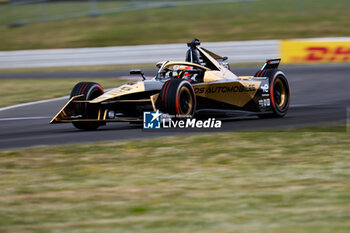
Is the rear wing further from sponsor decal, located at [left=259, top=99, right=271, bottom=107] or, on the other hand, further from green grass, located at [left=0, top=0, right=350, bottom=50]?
green grass, located at [left=0, top=0, right=350, bottom=50]

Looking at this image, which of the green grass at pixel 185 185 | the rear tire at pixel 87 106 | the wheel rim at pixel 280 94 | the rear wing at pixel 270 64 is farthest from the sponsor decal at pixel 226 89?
the rear tire at pixel 87 106

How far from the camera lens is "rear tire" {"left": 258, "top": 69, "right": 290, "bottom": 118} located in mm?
11300

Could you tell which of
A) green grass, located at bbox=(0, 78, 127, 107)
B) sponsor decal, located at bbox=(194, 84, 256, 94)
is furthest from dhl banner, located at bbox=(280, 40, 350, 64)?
sponsor decal, located at bbox=(194, 84, 256, 94)

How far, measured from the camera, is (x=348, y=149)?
8.48 meters

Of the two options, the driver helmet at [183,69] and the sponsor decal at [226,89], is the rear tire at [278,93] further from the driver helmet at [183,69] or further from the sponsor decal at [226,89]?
the driver helmet at [183,69]

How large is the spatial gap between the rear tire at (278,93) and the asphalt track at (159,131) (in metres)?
0.19

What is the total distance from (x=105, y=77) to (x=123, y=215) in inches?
641

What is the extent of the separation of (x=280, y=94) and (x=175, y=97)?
2.88 m

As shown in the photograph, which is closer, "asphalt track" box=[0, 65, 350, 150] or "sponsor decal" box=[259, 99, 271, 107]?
"asphalt track" box=[0, 65, 350, 150]

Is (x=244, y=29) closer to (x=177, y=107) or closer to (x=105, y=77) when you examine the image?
(x=105, y=77)

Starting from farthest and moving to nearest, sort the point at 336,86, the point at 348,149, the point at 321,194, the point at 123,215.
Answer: the point at 336,86 → the point at 348,149 → the point at 321,194 → the point at 123,215

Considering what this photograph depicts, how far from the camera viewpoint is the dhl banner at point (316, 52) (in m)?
23.6

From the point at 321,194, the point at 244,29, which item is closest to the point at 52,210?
the point at 321,194

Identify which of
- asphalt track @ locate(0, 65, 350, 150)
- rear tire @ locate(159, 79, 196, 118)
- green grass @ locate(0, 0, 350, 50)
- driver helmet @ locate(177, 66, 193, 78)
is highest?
green grass @ locate(0, 0, 350, 50)
